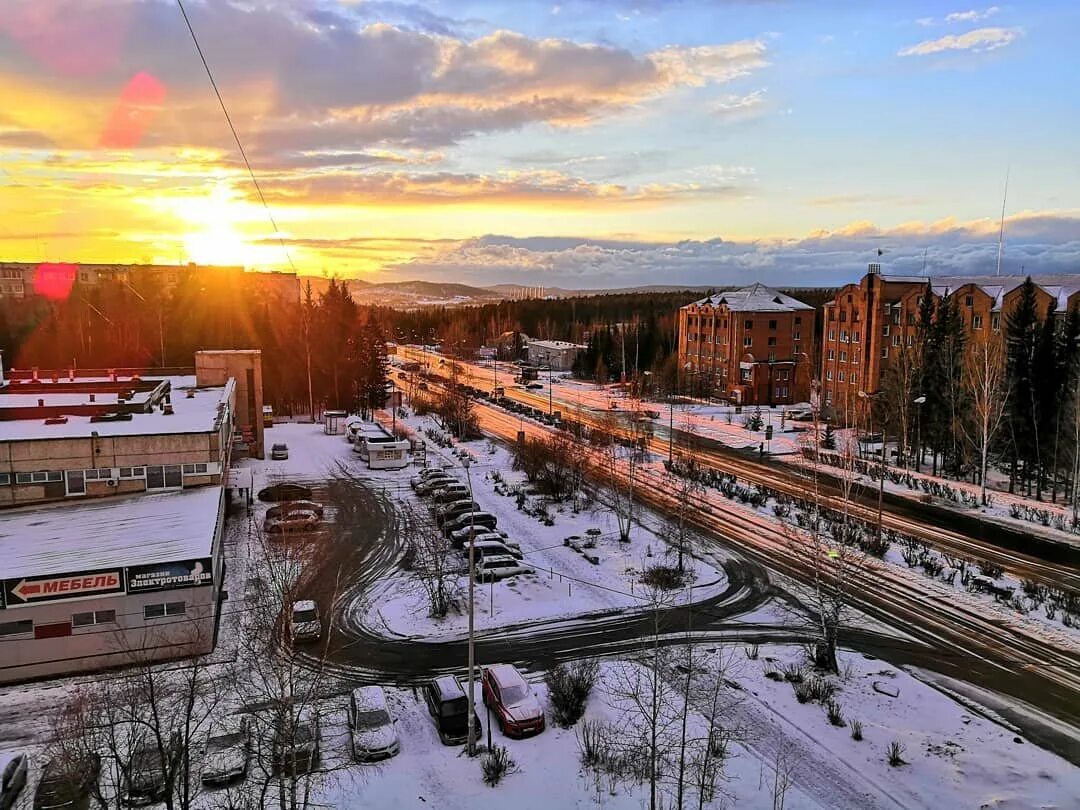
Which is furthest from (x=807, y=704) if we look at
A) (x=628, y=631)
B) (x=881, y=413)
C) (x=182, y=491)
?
(x=881, y=413)

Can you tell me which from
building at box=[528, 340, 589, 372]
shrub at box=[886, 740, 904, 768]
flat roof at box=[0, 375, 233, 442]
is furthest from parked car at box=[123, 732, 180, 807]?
building at box=[528, 340, 589, 372]

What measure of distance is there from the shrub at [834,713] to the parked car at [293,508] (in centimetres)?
2307

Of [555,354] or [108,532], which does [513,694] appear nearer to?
[108,532]

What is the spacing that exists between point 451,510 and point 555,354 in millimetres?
76612

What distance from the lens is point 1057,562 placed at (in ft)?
89.2

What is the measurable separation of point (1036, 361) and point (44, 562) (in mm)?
44008

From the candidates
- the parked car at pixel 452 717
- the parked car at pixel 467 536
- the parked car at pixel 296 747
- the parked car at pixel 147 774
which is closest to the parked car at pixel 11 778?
the parked car at pixel 147 774

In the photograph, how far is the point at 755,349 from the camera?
7219 cm

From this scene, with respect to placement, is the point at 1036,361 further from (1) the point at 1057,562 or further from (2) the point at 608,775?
(2) the point at 608,775

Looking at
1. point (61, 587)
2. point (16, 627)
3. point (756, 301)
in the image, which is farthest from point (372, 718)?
point (756, 301)

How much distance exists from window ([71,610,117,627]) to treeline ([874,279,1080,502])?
36.4 meters

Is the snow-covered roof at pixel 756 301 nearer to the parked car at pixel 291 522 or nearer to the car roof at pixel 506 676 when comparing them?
the parked car at pixel 291 522

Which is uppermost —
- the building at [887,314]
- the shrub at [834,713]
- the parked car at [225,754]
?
the building at [887,314]

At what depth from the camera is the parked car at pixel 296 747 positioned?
12.2 meters
